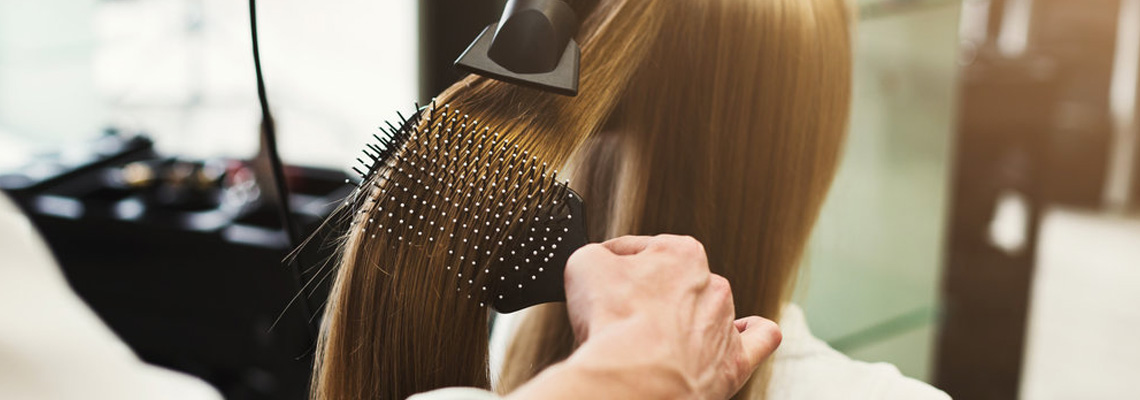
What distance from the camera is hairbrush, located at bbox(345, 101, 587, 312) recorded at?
1.64 feet

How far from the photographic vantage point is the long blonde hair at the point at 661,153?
0.52 meters

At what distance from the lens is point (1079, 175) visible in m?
1.39

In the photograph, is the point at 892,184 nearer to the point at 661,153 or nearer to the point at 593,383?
the point at 661,153

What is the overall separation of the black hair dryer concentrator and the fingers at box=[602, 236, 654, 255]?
0.27ft

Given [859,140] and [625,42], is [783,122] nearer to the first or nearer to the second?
[625,42]

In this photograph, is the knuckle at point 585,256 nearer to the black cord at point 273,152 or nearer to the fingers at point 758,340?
the fingers at point 758,340

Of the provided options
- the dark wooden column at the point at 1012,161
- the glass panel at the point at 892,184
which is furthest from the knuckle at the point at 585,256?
the dark wooden column at the point at 1012,161

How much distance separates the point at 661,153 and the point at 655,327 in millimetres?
246

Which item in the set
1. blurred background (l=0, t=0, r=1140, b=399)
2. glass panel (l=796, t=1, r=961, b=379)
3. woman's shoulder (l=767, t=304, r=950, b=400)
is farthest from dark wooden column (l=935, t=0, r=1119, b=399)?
woman's shoulder (l=767, t=304, r=950, b=400)

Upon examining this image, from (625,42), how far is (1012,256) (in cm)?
101

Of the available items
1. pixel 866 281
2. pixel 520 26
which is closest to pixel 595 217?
pixel 520 26

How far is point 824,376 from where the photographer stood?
620 mm

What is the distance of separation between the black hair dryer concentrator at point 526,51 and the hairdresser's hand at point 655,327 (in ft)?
0.30

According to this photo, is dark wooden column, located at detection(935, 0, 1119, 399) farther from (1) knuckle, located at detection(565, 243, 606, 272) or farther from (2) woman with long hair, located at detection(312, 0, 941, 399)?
(1) knuckle, located at detection(565, 243, 606, 272)
